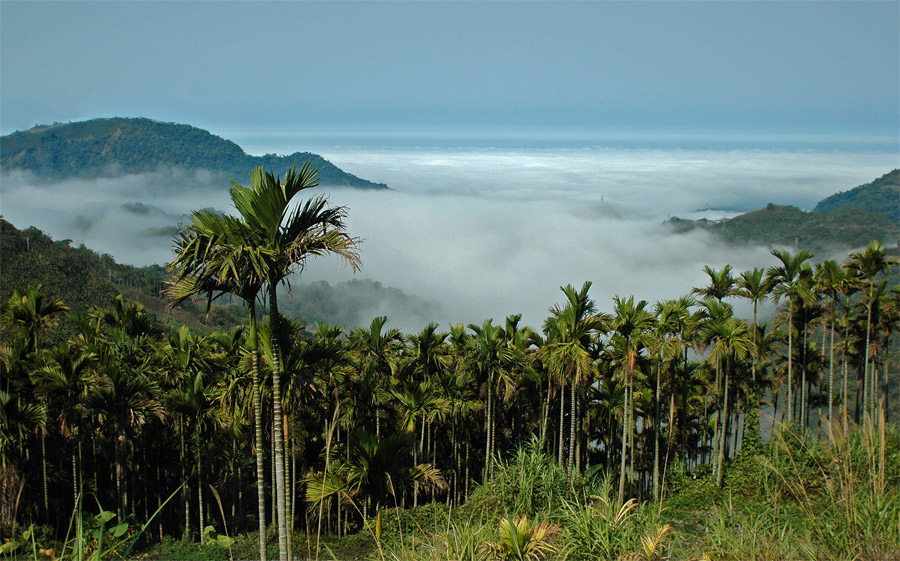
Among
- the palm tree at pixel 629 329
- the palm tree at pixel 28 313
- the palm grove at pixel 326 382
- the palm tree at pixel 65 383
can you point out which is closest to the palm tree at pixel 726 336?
the palm grove at pixel 326 382

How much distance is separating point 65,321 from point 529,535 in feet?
188

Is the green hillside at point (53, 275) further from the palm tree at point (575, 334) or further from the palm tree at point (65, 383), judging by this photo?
the palm tree at point (575, 334)

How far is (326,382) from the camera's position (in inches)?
742

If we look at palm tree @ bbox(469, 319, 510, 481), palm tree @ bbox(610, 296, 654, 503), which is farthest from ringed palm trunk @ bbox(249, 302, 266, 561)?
palm tree @ bbox(610, 296, 654, 503)

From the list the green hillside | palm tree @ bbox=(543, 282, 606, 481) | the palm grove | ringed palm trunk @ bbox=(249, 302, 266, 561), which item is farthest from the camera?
the green hillside

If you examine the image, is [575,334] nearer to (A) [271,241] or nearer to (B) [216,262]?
(A) [271,241]

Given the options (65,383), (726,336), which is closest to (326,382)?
(65,383)

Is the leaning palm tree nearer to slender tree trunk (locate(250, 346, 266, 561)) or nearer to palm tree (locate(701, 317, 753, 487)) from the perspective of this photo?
slender tree trunk (locate(250, 346, 266, 561))

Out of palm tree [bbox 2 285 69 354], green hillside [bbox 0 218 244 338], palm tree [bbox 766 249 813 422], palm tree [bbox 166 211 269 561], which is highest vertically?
palm tree [bbox 166 211 269 561]

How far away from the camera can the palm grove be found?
30.6 feet

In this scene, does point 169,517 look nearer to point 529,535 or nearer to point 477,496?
point 477,496

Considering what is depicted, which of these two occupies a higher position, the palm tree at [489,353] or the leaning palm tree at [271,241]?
the leaning palm tree at [271,241]

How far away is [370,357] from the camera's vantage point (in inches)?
842

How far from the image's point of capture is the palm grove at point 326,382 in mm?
9328
